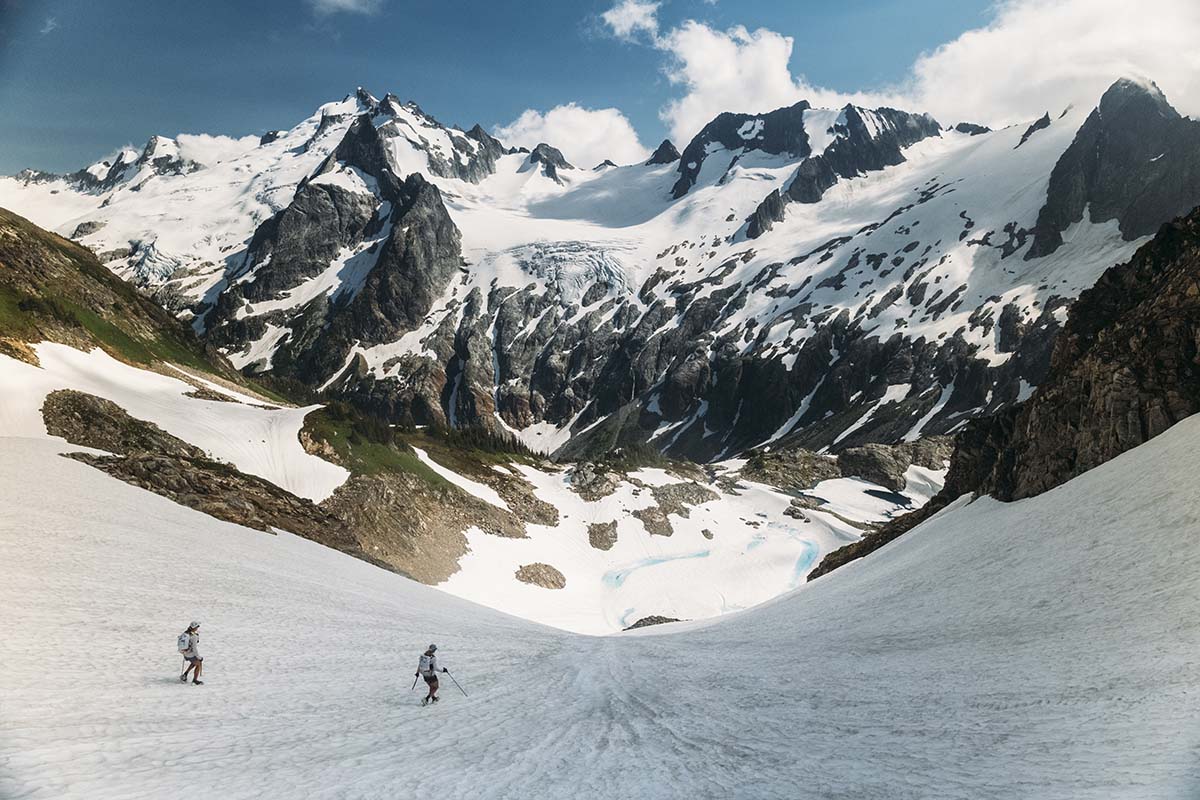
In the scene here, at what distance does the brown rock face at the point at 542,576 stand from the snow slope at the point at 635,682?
179 feet

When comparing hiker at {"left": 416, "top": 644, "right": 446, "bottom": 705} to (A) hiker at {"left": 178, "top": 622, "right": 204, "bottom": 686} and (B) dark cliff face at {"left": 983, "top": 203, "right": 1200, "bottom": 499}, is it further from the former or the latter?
(B) dark cliff face at {"left": 983, "top": 203, "right": 1200, "bottom": 499}

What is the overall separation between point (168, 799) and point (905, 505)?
175 metres

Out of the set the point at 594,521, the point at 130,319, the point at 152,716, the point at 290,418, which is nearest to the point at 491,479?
the point at 594,521

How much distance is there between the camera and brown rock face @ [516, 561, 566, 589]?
91.1m

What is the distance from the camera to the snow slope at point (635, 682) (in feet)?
41.9

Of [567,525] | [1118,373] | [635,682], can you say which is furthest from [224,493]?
[567,525]

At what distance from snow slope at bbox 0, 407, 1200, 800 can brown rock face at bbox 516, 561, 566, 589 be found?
179 feet

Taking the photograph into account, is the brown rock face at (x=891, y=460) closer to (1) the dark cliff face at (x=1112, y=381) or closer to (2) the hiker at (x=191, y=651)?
(1) the dark cliff face at (x=1112, y=381)

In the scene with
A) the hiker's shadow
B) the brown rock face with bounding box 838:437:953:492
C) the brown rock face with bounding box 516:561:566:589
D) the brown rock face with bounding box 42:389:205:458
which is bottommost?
the brown rock face with bounding box 516:561:566:589

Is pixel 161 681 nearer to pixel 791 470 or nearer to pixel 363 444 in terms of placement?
pixel 363 444

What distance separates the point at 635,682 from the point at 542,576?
7199 cm

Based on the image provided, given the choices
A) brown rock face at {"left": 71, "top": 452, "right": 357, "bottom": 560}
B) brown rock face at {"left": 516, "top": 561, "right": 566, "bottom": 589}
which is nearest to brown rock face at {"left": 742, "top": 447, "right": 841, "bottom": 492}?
brown rock face at {"left": 516, "top": 561, "right": 566, "bottom": 589}

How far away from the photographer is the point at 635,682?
23656 millimetres

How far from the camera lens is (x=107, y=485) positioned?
43.2 meters
